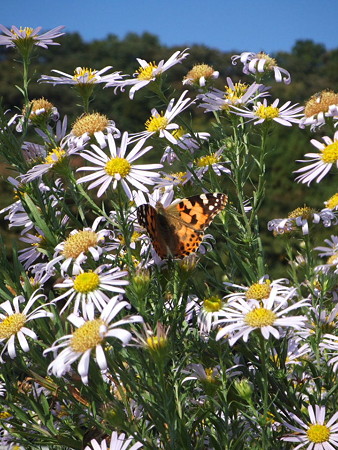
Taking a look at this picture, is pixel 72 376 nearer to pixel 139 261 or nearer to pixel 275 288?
pixel 139 261

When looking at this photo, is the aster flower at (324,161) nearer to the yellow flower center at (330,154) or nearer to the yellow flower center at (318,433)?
the yellow flower center at (330,154)

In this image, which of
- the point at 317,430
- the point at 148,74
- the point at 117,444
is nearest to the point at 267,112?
the point at 148,74

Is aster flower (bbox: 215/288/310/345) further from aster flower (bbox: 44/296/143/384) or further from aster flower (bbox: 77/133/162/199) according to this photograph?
aster flower (bbox: 77/133/162/199)

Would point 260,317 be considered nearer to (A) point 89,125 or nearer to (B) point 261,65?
(A) point 89,125

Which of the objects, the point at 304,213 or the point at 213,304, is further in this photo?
the point at 304,213

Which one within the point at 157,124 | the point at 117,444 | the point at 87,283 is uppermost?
the point at 157,124

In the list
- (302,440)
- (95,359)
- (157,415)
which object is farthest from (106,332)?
(302,440)

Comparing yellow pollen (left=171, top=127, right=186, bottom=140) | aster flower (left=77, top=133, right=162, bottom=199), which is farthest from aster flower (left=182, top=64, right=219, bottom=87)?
aster flower (left=77, top=133, right=162, bottom=199)
